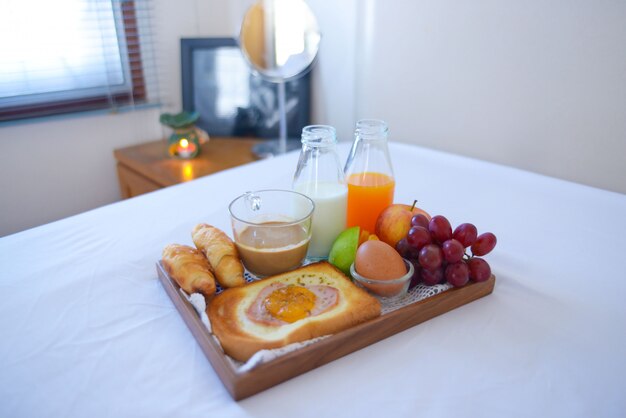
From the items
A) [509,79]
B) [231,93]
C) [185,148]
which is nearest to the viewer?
[509,79]

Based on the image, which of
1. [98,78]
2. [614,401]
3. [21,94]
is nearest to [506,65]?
[614,401]

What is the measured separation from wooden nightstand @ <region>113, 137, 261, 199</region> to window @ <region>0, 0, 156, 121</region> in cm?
21

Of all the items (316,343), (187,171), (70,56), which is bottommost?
(187,171)

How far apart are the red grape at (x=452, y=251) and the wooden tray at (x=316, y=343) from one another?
0.04 meters

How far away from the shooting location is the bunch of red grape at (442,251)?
60 cm

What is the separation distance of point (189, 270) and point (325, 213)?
213mm

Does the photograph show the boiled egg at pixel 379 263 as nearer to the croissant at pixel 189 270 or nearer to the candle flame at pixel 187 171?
the croissant at pixel 189 270

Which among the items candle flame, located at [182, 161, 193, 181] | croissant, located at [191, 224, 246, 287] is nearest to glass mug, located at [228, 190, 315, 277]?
croissant, located at [191, 224, 246, 287]

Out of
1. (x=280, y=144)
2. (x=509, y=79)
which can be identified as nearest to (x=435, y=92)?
(x=509, y=79)

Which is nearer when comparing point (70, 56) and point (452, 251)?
point (452, 251)

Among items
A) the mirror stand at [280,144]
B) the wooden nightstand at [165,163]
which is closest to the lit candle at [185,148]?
the wooden nightstand at [165,163]

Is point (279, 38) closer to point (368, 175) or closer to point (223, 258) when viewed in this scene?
point (368, 175)

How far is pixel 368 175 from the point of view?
722 millimetres

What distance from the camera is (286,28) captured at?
158cm
